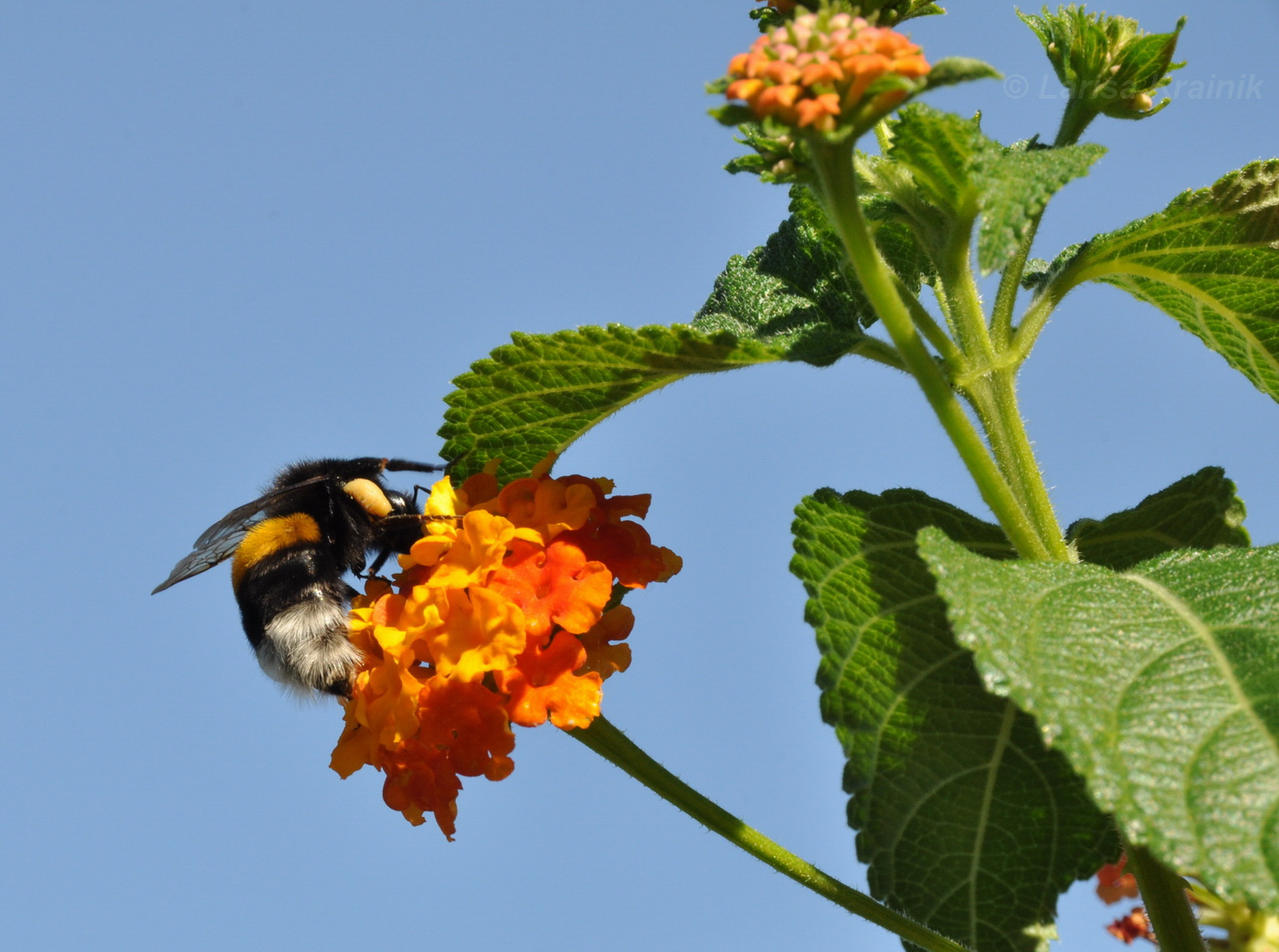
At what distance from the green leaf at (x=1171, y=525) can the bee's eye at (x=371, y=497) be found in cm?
100

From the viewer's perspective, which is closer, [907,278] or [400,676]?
[400,676]

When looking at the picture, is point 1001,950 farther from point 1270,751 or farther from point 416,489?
point 416,489

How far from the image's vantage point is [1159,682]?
41.9 inches

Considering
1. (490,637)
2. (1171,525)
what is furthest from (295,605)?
(1171,525)

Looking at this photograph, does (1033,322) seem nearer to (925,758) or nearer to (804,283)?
(804,283)

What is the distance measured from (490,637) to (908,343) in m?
0.58

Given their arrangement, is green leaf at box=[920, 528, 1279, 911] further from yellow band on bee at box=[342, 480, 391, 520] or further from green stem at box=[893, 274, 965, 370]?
yellow band on bee at box=[342, 480, 391, 520]

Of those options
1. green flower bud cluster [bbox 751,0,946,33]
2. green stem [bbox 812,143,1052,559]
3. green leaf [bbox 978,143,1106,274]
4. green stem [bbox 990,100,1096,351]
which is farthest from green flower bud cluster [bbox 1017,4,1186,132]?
green stem [bbox 812,143,1052,559]

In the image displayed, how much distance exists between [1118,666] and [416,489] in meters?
1.16

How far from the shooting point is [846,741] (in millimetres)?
1409

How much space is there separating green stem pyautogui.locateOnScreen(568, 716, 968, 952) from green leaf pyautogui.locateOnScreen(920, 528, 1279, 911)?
47cm

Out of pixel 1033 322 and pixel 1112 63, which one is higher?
pixel 1112 63

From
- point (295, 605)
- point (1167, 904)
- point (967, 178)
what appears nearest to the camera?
point (1167, 904)

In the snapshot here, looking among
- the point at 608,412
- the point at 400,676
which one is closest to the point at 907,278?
the point at 608,412
